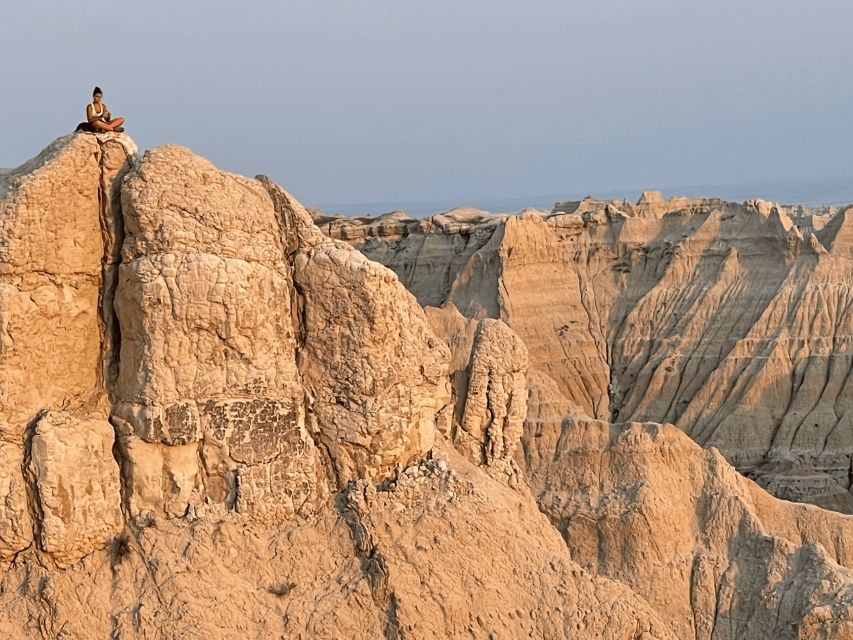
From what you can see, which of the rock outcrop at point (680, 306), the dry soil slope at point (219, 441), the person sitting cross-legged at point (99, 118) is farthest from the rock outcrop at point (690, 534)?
the rock outcrop at point (680, 306)

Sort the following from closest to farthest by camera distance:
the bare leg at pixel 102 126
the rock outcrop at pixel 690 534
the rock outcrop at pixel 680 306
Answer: the bare leg at pixel 102 126 → the rock outcrop at pixel 690 534 → the rock outcrop at pixel 680 306

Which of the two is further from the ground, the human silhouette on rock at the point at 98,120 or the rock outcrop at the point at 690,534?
the human silhouette on rock at the point at 98,120

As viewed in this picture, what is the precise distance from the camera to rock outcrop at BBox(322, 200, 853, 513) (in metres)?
57.2

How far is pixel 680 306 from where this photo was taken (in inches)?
2532

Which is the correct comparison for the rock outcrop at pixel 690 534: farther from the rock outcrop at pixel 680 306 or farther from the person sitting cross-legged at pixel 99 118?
the rock outcrop at pixel 680 306

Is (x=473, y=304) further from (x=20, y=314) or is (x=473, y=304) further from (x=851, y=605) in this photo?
(x=20, y=314)

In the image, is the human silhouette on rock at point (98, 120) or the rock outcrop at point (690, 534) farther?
the rock outcrop at point (690, 534)

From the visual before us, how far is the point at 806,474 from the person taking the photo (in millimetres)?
53000

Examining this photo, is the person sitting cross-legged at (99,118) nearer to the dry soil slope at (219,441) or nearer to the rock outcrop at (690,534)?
the dry soil slope at (219,441)

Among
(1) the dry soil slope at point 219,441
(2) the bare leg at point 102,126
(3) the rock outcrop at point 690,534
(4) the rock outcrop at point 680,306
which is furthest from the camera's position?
(4) the rock outcrop at point 680,306

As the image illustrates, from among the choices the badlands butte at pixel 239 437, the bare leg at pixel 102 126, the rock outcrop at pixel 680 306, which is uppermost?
the bare leg at pixel 102 126

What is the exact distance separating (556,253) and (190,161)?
50194 millimetres

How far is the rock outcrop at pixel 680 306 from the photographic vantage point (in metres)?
57.2

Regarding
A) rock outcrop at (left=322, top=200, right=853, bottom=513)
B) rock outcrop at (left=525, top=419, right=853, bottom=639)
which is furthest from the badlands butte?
rock outcrop at (left=322, top=200, right=853, bottom=513)
